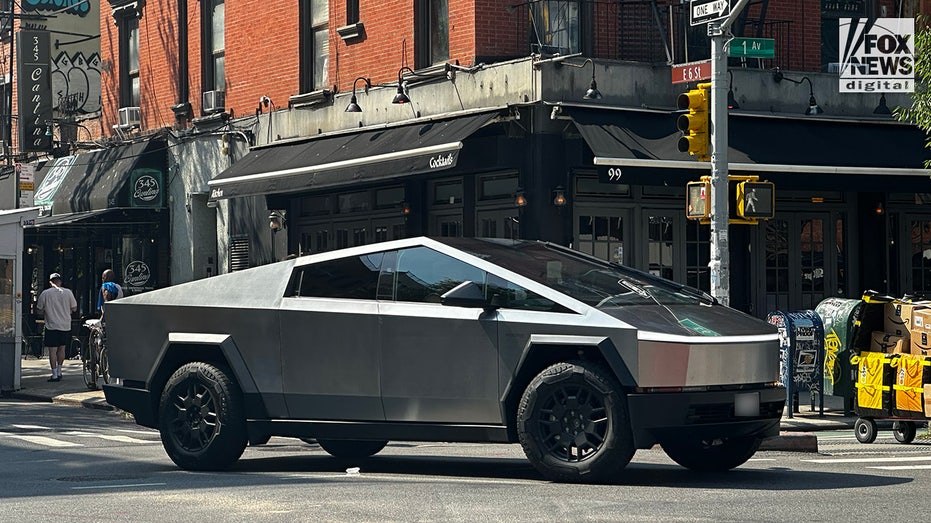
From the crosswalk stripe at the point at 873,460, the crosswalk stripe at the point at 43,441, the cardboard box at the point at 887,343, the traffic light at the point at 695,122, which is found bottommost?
the crosswalk stripe at the point at 43,441

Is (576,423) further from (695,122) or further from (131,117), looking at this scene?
(131,117)

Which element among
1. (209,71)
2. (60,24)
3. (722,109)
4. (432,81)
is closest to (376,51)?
(432,81)

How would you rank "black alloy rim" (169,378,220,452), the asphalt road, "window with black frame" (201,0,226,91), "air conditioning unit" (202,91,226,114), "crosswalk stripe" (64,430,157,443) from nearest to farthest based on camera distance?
the asphalt road → "black alloy rim" (169,378,220,452) → "crosswalk stripe" (64,430,157,443) → "air conditioning unit" (202,91,226,114) → "window with black frame" (201,0,226,91)

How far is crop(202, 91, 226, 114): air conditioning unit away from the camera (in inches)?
1117

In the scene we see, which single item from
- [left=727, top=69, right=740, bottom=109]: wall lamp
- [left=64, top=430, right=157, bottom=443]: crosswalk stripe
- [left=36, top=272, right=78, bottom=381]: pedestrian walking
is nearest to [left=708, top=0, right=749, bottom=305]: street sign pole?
[left=727, top=69, right=740, bottom=109]: wall lamp

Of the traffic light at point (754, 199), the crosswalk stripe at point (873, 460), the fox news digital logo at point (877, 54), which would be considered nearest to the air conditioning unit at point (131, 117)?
the fox news digital logo at point (877, 54)

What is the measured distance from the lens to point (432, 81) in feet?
73.3

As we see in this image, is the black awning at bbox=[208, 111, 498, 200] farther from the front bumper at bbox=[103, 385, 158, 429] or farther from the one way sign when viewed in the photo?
the front bumper at bbox=[103, 385, 158, 429]

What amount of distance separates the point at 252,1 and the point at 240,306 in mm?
17623

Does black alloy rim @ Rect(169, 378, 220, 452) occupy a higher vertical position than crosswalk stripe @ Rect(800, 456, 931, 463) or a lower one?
higher

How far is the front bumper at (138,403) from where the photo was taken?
11250 mm

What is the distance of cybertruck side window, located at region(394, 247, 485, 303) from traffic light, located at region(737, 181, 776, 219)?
22.6 feet

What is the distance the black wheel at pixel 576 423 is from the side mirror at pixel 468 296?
63 cm

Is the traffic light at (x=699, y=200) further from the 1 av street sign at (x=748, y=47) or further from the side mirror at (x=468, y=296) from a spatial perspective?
the side mirror at (x=468, y=296)
